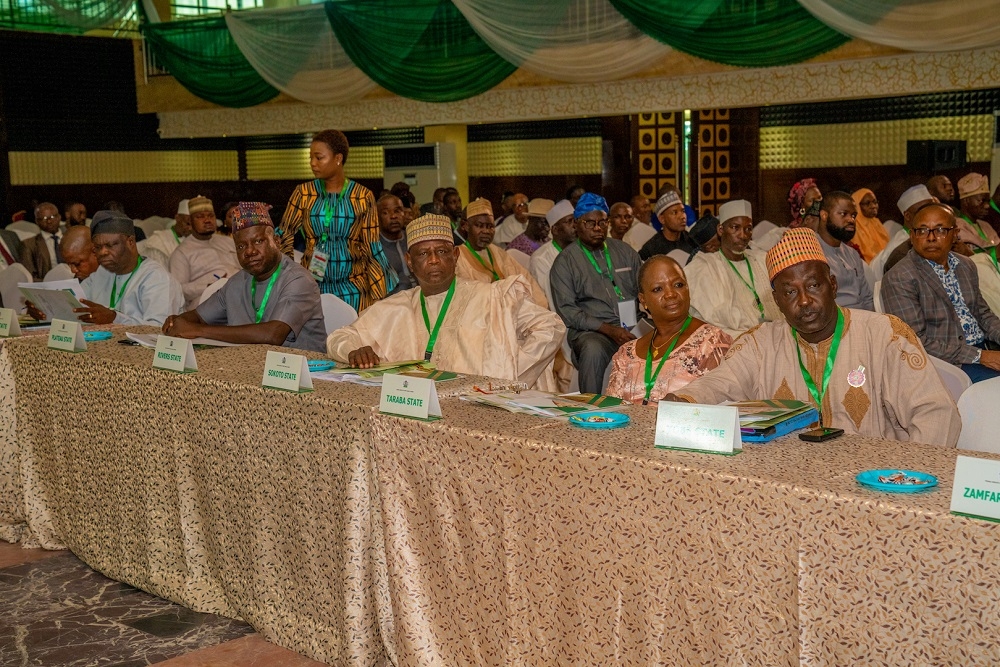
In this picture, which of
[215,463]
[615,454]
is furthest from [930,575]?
[215,463]

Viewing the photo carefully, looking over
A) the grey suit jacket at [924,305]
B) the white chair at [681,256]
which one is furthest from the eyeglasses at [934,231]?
the white chair at [681,256]

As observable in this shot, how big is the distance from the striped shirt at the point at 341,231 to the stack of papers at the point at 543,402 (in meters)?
2.87

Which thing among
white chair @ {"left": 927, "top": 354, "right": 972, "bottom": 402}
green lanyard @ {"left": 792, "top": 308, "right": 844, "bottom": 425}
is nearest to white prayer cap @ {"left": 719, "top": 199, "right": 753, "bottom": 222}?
white chair @ {"left": 927, "top": 354, "right": 972, "bottom": 402}

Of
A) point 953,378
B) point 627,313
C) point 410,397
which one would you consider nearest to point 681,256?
point 627,313

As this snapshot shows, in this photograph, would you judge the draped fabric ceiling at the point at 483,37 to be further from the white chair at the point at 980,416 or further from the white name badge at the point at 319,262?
the white chair at the point at 980,416

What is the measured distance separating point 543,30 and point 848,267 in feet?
13.4

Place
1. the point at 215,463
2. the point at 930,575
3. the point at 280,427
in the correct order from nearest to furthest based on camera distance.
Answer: the point at 930,575
the point at 280,427
the point at 215,463

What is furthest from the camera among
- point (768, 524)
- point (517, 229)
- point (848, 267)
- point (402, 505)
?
point (517, 229)

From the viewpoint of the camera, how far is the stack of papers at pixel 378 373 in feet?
10.4

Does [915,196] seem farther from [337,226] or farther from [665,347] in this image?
[665,347]

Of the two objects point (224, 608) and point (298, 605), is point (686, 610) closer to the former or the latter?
point (298, 605)

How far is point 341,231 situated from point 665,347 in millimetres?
2462

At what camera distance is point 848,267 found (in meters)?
6.35

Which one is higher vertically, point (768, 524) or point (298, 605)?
point (768, 524)
